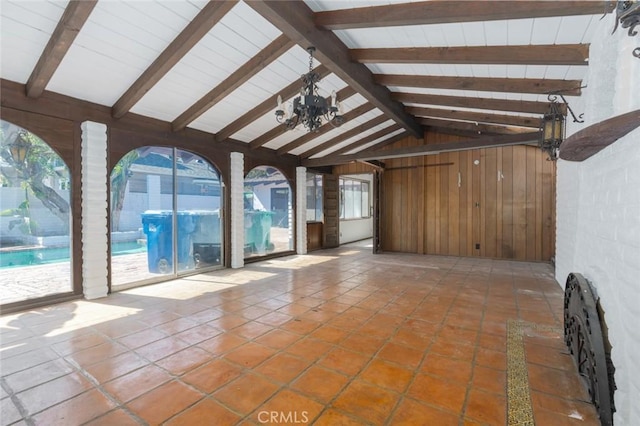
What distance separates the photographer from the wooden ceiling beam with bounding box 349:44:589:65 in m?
2.69

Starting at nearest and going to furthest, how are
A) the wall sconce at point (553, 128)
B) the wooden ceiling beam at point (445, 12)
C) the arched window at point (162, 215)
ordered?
1. the wooden ceiling beam at point (445, 12)
2. the wall sconce at point (553, 128)
3. the arched window at point (162, 215)

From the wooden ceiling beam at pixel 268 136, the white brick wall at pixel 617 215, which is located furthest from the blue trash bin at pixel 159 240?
the white brick wall at pixel 617 215

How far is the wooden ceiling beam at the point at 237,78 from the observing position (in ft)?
11.0

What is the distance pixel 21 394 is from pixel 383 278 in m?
4.28

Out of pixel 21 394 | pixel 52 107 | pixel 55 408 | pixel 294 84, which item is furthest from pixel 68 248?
pixel 294 84

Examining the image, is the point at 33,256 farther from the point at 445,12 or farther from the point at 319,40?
the point at 445,12

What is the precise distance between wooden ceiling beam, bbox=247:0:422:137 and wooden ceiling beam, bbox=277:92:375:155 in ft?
2.21

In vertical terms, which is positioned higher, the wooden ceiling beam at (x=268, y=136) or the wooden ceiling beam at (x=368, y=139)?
the wooden ceiling beam at (x=368, y=139)

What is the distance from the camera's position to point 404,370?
2.15 meters

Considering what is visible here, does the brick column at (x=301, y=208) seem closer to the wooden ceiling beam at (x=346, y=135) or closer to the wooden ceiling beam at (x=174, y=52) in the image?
the wooden ceiling beam at (x=346, y=135)

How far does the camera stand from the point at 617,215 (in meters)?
1.63

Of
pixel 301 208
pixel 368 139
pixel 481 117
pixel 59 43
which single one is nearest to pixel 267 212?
pixel 301 208

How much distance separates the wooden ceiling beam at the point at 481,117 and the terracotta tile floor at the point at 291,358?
2.89m

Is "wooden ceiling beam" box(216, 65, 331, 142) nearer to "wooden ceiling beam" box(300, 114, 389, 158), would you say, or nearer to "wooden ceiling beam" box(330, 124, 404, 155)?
"wooden ceiling beam" box(300, 114, 389, 158)
